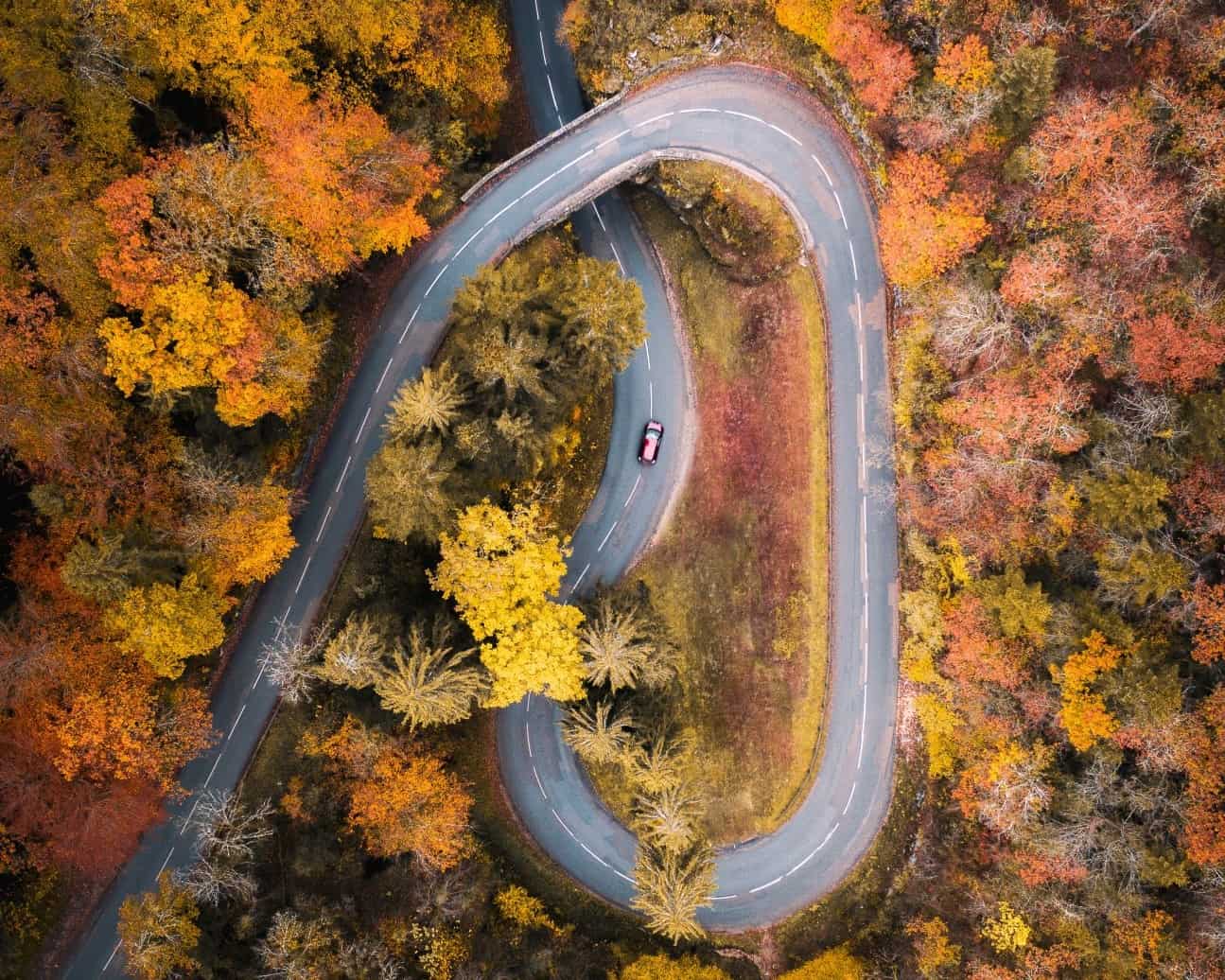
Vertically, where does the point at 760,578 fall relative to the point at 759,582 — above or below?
above

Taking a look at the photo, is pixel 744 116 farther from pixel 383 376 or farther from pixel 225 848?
pixel 225 848

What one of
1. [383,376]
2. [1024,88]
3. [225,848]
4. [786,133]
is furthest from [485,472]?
[1024,88]

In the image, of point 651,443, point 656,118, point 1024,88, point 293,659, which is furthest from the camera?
point 651,443

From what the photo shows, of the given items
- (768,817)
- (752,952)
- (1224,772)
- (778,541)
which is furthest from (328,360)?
(1224,772)

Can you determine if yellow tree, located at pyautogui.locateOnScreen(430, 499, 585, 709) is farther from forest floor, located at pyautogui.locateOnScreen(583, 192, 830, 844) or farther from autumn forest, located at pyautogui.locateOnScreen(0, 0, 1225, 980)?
forest floor, located at pyautogui.locateOnScreen(583, 192, 830, 844)

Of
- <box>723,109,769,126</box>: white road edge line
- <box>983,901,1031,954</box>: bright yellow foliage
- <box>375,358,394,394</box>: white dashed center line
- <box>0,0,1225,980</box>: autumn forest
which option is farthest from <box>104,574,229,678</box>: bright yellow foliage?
<box>983,901,1031,954</box>: bright yellow foliage

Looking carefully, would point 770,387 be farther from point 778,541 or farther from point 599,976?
point 599,976
